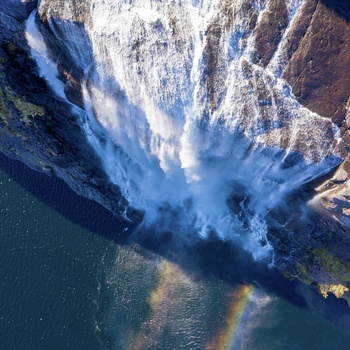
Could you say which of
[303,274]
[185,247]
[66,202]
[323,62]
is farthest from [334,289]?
[66,202]

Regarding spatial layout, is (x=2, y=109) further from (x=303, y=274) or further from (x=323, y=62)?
(x=303, y=274)

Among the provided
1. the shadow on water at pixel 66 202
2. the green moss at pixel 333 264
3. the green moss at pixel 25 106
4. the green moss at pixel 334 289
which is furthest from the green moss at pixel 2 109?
the green moss at pixel 334 289

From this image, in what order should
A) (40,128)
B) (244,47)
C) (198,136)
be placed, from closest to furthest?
(244,47) → (198,136) → (40,128)

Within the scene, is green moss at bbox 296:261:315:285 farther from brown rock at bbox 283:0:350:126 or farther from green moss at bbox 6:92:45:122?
green moss at bbox 6:92:45:122

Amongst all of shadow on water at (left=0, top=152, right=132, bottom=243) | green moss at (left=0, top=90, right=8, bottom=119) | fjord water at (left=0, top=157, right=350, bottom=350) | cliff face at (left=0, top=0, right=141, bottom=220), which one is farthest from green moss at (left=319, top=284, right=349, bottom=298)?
green moss at (left=0, top=90, right=8, bottom=119)

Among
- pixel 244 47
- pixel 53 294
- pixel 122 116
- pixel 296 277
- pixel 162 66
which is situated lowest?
pixel 53 294

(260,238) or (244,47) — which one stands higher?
(244,47)

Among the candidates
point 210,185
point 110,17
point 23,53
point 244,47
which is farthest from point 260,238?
point 23,53

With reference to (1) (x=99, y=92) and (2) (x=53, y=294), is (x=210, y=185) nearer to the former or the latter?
(1) (x=99, y=92)
